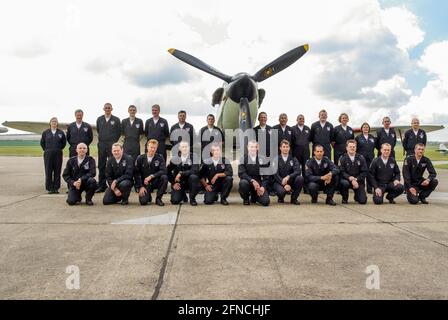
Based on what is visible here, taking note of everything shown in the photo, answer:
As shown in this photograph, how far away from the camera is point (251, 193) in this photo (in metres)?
7.37

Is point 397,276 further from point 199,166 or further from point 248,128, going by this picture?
point 248,128

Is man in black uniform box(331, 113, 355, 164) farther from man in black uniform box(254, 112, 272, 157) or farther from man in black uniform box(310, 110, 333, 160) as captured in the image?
man in black uniform box(254, 112, 272, 157)

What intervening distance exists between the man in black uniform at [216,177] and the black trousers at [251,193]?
0.27m

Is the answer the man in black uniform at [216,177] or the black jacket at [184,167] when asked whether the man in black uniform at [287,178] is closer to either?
the man in black uniform at [216,177]

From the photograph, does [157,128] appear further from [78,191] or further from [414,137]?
[414,137]

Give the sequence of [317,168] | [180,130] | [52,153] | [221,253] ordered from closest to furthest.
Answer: [221,253]
[317,168]
[52,153]
[180,130]

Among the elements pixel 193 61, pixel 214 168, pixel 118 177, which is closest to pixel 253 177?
pixel 214 168

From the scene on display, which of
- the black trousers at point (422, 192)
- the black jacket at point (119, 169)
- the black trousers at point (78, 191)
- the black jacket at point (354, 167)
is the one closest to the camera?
the black trousers at point (78, 191)

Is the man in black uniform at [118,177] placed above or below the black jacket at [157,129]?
below

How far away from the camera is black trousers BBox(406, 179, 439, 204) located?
7.34 metres

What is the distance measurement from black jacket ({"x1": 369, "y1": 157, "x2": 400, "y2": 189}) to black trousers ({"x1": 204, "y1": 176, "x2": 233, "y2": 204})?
10.3 ft

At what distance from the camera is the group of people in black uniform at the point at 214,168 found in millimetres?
7148

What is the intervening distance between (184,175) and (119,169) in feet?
4.39

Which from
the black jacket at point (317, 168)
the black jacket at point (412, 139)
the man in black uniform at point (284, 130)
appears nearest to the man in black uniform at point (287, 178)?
the black jacket at point (317, 168)
